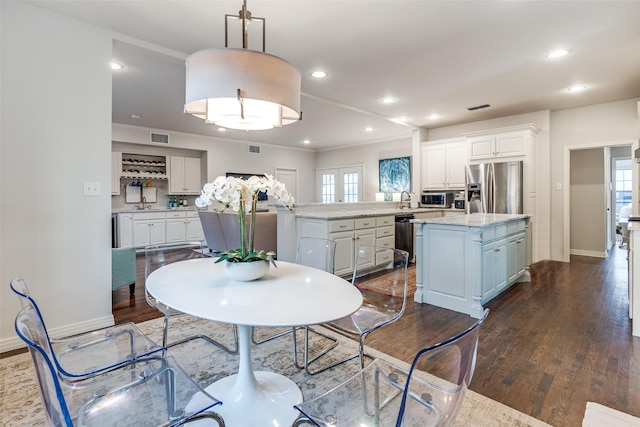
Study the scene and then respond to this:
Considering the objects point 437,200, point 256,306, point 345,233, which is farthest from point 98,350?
point 437,200

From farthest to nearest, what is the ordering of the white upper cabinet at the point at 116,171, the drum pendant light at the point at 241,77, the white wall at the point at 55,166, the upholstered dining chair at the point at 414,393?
the white upper cabinet at the point at 116,171
the white wall at the point at 55,166
the drum pendant light at the point at 241,77
the upholstered dining chair at the point at 414,393

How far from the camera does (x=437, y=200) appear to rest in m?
6.21

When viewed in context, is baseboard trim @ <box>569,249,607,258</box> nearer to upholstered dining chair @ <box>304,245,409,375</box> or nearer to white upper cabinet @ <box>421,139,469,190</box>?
white upper cabinet @ <box>421,139,469,190</box>

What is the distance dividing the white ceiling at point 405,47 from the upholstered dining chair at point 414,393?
249cm

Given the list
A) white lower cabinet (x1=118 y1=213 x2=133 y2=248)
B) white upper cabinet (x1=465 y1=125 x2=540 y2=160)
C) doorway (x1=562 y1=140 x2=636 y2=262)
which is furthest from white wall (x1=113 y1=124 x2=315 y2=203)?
doorway (x1=562 y1=140 x2=636 y2=262)

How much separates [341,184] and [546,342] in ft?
22.7

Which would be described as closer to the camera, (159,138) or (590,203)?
(590,203)

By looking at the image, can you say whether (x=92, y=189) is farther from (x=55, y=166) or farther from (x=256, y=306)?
(x=256, y=306)

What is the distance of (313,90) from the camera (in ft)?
14.1

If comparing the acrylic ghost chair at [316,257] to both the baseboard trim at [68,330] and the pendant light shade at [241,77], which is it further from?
the baseboard trim at [68,330]

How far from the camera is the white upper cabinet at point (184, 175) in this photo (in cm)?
707

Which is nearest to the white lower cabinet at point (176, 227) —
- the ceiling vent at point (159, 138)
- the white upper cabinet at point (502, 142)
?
the ceiling vent at point (159, 138)

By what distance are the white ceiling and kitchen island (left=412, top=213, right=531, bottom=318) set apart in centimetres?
173

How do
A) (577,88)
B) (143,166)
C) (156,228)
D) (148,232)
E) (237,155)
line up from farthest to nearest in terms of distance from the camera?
1. (237,155)
2. (143,166)
3. (156,228)
4. (148,232)
5. (577,88)
